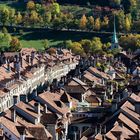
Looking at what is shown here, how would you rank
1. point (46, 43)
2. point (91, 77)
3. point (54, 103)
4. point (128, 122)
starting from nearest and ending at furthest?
point (128, 122) → point (54, 103) → point (91, 77) → point (46, 43)

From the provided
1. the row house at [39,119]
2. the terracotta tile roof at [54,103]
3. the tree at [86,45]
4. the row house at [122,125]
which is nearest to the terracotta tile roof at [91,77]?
the row house at [39,119]

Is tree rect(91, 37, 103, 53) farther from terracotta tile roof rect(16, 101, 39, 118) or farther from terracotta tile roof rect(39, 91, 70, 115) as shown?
terracotta tile roof rect(16, 101, 39, 118)

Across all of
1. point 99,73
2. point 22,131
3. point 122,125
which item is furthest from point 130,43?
point 22,131

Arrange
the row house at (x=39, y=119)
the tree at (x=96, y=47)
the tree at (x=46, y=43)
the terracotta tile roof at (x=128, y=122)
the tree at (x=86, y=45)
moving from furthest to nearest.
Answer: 1. the tree at (x=46, y=43)
2. the tree at (x=86, y=45)
3. the tree at (x=96, y=47)
4. the terracotta tile roof at (x=128, y=122)
5. the row house at (x=39, y=119)

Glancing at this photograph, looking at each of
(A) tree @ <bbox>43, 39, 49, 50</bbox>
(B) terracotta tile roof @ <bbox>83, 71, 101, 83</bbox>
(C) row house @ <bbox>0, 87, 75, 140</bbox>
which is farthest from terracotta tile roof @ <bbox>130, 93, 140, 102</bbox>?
(A) tree @ <bbox>43, 39, 49, 50</bbox>

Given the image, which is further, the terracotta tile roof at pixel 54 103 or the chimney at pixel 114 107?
the terracotta tile roof at pixel 54 103

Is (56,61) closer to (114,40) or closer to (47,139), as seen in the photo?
(114,40)

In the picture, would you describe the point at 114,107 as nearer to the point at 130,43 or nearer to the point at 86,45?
the point at 86,45

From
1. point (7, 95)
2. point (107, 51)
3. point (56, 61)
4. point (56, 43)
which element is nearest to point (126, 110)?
point (7, 95)

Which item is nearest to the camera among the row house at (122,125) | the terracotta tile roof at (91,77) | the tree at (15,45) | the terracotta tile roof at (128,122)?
the row house at (122,125)

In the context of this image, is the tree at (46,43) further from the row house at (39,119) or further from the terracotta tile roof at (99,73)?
the row house at (39,119)

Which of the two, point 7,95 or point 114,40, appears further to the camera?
point 114,40
